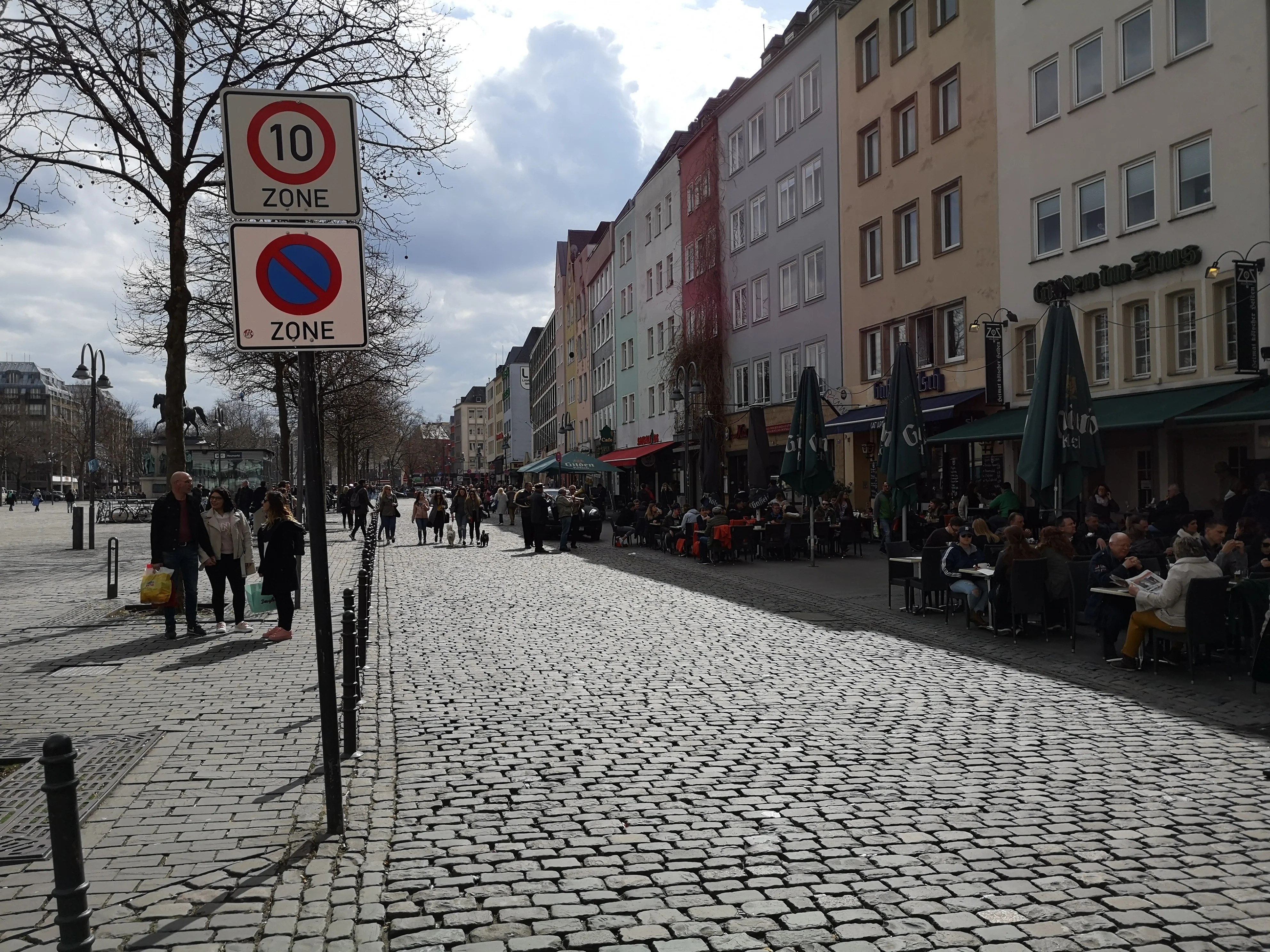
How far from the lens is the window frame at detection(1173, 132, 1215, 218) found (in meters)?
20.3

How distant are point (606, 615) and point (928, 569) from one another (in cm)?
416

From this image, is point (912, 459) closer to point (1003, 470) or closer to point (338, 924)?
point (1003, 470)

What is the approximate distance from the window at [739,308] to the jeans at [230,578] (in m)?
30.7

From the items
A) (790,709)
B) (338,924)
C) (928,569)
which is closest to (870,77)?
(928,569)

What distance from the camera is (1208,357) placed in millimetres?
20219

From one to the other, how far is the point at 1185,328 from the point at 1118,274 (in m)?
2.02

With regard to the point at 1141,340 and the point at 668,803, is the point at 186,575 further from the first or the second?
the point at 1141,340

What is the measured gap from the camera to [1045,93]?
25266 mm

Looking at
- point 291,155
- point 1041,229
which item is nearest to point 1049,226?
point 1041,229

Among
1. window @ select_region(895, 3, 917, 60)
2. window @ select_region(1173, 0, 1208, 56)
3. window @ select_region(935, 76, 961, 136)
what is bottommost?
window @ select_region(1173, 0, 1208, 56)

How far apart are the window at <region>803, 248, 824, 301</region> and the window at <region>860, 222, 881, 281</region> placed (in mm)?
2478

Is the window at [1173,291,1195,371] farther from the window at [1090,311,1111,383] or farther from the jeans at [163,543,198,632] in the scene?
the jeans at [163,543,198,632]

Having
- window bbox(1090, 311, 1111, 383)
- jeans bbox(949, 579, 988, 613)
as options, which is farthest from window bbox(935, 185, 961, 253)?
jeans bbox(949, 579, 988, 613)

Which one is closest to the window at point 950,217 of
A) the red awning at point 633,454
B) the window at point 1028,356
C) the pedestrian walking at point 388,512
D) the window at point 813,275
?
the window at point 1028,356
